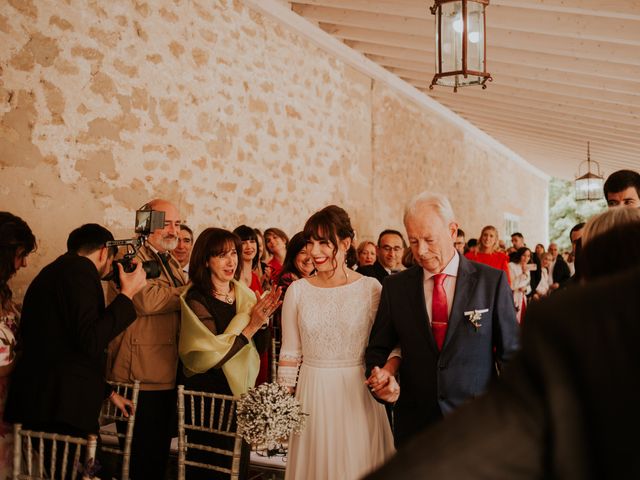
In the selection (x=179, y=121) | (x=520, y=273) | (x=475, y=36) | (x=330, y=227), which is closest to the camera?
(x=330, y=227)

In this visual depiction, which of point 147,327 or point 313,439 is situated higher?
point 147,327

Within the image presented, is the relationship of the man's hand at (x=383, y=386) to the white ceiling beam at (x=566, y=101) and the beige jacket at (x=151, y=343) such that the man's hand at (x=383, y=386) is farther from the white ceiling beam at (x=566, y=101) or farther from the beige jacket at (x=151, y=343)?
the white ceiling beam at (x=566, y=101)

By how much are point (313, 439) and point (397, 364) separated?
55cm

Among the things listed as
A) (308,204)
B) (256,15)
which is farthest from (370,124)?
(256,15)

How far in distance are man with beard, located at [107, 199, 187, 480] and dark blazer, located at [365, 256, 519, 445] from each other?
1409 millimetres

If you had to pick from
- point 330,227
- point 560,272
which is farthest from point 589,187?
point 330,227

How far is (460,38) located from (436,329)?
8.74ft

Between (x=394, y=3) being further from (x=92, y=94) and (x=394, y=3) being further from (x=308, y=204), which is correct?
(x=92, y=94)

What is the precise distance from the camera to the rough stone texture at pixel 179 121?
3738 mm

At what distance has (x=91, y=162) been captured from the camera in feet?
13.6

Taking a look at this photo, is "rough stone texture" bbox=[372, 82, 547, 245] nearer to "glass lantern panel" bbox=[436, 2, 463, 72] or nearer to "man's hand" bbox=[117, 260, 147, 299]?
"glass lantern panel" bbox=[436, 2, 463, 72]

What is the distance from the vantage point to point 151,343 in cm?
331

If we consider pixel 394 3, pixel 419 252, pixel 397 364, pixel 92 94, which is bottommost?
pixel 397 364

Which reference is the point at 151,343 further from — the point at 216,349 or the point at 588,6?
the point at 588,6
